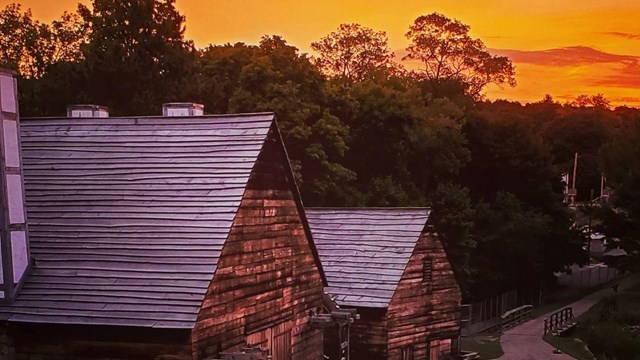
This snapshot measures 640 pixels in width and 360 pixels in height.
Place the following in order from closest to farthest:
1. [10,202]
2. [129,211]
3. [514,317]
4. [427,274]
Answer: [10,202] < [129,211] < [427,274] < [514,317]

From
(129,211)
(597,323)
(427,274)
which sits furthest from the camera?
Result: (597,323)

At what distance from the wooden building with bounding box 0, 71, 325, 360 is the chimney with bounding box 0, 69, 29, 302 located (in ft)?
0.57

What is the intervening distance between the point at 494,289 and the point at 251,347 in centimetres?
3974

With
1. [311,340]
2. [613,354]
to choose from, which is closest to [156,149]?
[311,340]

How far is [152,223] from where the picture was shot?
1397 centimetres

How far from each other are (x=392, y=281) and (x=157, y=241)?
13025 millimetres

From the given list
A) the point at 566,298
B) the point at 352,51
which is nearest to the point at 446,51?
the point at 352,51

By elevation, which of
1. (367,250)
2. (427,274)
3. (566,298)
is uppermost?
(367,250)

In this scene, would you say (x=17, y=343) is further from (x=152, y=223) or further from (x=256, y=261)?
(x=256, y=261)

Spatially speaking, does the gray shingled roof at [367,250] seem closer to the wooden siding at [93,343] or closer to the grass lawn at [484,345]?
the grass lawn at [484,345]

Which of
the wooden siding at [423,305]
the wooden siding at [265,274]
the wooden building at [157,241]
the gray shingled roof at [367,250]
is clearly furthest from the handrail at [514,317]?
the wooden building at [157,241]

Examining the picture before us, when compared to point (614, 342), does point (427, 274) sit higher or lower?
higher

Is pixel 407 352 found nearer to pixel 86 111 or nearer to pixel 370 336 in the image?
pixel 370 336

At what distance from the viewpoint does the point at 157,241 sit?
44.5 ft
